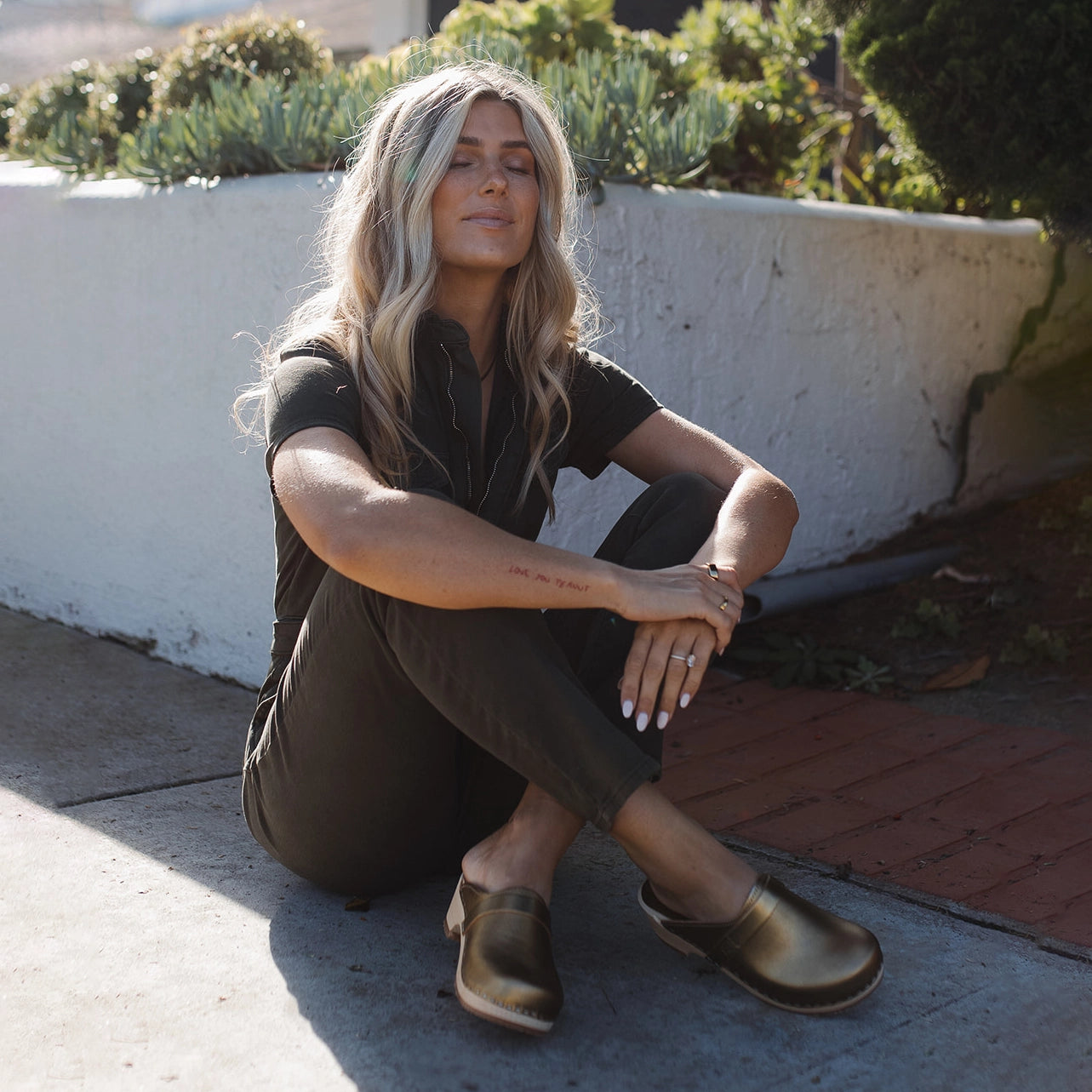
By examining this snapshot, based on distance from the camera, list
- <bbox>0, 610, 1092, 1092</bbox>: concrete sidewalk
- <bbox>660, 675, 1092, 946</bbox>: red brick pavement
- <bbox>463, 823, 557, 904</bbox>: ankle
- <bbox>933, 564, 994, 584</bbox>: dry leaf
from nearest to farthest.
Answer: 1. <bbox>0, 610, 1092, 1092</bbox>: concrete sidewalk
2. <bbox>463, 823, 557, 904</bbox>: ankle
3. <bbox>660, 675, 1092, 946</bbox>: red brick pavement
4. <bbox>933, 564, 994, 584</bbox>: dry leaf

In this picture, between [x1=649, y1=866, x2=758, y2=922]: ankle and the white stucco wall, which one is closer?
[x1=649, y1=866, x2=758, y2=922]: ankle

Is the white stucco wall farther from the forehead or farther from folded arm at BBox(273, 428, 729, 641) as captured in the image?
folded arm at BBox(273, 428, 729, 641)

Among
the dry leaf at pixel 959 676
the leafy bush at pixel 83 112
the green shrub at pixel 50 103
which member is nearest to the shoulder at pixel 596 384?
the dry leaf at pixel 959 676

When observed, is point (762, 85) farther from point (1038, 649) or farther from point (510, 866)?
point (510, 866)

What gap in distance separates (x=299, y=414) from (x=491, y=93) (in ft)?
2.53

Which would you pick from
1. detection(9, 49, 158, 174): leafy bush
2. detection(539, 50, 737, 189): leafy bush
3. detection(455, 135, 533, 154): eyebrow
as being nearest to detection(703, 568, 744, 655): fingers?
detection(455, 135, 533, 154): eyebrow

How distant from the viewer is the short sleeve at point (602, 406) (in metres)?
2.58

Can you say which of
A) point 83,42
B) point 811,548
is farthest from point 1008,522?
point 83,42

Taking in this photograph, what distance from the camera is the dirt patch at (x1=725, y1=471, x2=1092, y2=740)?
140 inches

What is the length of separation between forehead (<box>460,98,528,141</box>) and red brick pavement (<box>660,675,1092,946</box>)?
1515 mm

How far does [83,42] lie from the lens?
613 inches

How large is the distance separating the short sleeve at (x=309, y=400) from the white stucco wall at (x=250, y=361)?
114 centimetres

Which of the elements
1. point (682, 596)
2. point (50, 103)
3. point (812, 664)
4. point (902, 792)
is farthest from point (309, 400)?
point (50, 103)

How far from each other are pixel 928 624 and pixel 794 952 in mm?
2242
